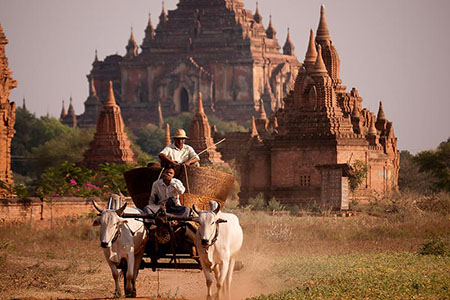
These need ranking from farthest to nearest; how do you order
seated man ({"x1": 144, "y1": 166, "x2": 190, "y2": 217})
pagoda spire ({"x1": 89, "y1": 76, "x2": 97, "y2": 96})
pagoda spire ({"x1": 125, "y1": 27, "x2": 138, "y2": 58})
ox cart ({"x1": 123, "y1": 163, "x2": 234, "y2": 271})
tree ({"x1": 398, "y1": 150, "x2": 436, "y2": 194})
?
1. pagoda spire ({"x1": 125, "y1": 27, "x2": 138, "y2": 58})
2. pagoda spire ({"x1": 89, "y1": 76, "x2": 97, "y2": 96})
3. tree ({"x1": 398, "y1": 150, "x2": 436, "y2": 194})
4. seated man ({"x1": 144, "y1": 166, "x2": 190, "y2": 217})
5. ox cart ({"x1": 123, "y1": 163, "x2": 234, "y2": 271})

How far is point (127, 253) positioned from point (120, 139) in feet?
130

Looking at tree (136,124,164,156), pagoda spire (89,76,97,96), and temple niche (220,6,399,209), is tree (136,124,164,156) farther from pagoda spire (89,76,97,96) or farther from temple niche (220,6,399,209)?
temple niche (220,6,399,209)

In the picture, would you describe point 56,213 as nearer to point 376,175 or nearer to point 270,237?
point 270,237

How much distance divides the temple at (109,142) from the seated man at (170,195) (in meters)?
37.8

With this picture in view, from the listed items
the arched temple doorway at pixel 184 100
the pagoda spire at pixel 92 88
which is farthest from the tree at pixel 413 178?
the pagoda spire at pixel 92 88

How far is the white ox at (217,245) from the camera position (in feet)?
43.9

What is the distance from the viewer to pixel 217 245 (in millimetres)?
13750

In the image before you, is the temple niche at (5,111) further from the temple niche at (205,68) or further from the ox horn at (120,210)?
the temple niche at (205,68)

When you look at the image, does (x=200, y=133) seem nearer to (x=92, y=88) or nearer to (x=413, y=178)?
(x=413, y=178)

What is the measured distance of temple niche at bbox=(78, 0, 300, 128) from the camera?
10294cm

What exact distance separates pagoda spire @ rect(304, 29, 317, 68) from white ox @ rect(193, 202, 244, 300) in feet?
93.2

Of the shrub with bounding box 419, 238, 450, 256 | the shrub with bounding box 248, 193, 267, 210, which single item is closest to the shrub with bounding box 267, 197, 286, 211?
the shrub with bounding box 248, 193, 267, 210

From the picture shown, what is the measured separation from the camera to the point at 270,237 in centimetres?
2317

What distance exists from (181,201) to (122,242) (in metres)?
1.02
